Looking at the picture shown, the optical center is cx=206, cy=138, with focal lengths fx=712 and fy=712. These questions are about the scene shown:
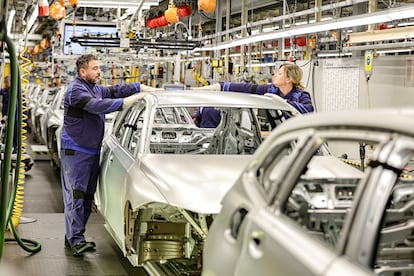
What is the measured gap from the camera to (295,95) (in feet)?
23.1

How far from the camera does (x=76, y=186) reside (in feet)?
20.5

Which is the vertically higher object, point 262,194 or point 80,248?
point 262,194

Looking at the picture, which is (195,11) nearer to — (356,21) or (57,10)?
(57,10)

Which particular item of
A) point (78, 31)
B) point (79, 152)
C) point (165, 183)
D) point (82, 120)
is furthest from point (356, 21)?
point (78, 31)

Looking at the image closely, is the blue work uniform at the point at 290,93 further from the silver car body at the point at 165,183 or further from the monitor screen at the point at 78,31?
the monitor screen at the point at 78,31

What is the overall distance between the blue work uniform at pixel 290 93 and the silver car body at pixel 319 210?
10.5 feet

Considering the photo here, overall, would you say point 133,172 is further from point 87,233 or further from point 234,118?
point 87,233

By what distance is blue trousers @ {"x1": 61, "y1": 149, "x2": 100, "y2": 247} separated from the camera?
625cm

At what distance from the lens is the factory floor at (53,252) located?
5.80 metres

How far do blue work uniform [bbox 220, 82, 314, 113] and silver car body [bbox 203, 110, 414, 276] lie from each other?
321 centimetres

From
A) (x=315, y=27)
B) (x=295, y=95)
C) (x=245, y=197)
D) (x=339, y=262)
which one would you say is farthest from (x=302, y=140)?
(x=315, y=27)

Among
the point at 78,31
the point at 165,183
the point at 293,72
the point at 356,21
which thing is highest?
the point at 78,31

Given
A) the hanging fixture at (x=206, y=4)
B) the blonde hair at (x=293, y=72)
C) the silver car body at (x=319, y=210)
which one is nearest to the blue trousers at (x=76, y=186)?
the blonde hair at (x=293, y=72)

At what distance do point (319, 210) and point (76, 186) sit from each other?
11.5 ft
